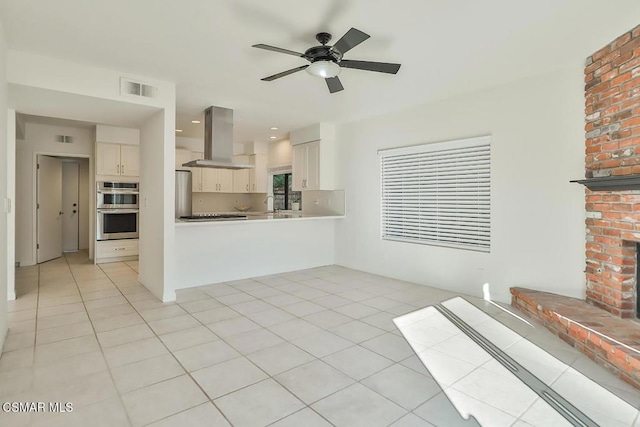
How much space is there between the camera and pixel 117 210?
6566 millimetres

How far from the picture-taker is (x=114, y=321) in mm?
3383

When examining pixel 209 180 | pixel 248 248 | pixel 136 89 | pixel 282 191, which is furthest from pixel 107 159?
pixel 282 191

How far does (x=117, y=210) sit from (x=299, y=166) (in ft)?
12.0

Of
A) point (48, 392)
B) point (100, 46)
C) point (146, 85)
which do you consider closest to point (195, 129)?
point (146, 85)

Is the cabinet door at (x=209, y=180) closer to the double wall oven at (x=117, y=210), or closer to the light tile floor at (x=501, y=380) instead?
the double wall oven at (x=117, y=210)

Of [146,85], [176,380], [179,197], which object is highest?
[146,85]

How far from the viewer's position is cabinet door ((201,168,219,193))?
7617 mm

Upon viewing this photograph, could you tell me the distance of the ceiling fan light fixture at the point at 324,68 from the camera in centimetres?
285

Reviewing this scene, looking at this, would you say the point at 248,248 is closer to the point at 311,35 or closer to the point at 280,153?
the point at 280,153

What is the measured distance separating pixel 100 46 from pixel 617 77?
4555 mm

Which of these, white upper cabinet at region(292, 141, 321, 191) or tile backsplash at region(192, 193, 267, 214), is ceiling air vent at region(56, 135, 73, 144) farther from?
white upper cabinet at region(292, 141, 321, 191)

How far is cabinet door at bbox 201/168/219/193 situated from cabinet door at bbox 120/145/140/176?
4.46 feet

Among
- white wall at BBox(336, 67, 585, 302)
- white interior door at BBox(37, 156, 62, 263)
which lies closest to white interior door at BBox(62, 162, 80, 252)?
white interior door at BBox(37, 156, 62, 263)

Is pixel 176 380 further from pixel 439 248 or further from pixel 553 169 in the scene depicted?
pixel 553 169
